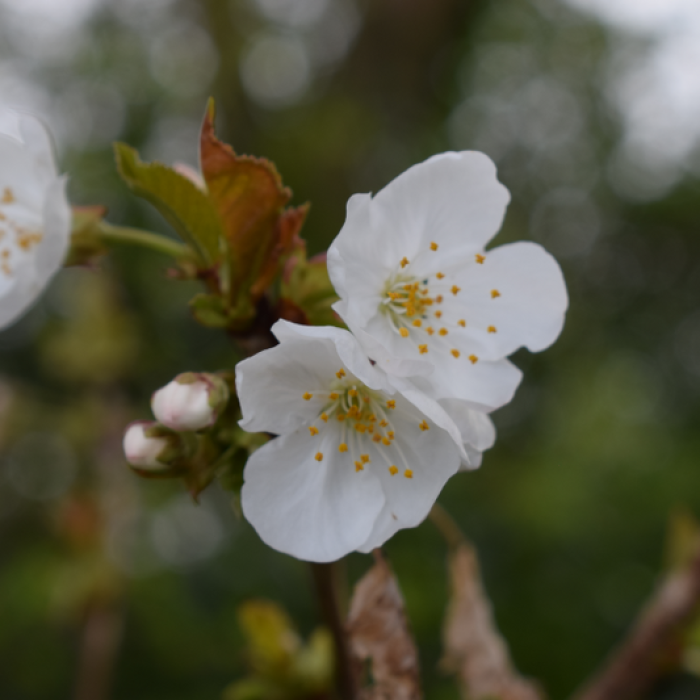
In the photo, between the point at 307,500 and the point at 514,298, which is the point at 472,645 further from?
the point at 514,298

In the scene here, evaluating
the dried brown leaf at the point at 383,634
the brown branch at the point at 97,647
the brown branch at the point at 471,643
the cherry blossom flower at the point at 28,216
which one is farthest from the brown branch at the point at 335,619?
the brown branch at the point at 97,647

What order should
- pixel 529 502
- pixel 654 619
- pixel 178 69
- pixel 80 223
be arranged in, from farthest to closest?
1. pixel 178 69
2. pixel 529 502
3. pixel 654 619
4. pixel 80 223

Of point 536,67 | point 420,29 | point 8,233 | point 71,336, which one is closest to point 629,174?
point 536,67

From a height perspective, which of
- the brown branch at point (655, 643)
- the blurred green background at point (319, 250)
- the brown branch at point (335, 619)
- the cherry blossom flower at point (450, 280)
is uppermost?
the cherry blossom flower at point (450, 280)

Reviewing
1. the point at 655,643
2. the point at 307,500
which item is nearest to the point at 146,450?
the point at 307,500

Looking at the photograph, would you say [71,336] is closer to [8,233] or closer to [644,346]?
[8,233]

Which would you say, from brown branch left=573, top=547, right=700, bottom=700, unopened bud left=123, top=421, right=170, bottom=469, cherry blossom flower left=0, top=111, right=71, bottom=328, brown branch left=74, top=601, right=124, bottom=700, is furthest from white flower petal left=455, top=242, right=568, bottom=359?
brown branch left=74, top=601, right=124, bottom=700

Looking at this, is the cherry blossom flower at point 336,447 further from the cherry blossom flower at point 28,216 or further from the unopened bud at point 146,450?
the cherry blossom flower at point 28,216
